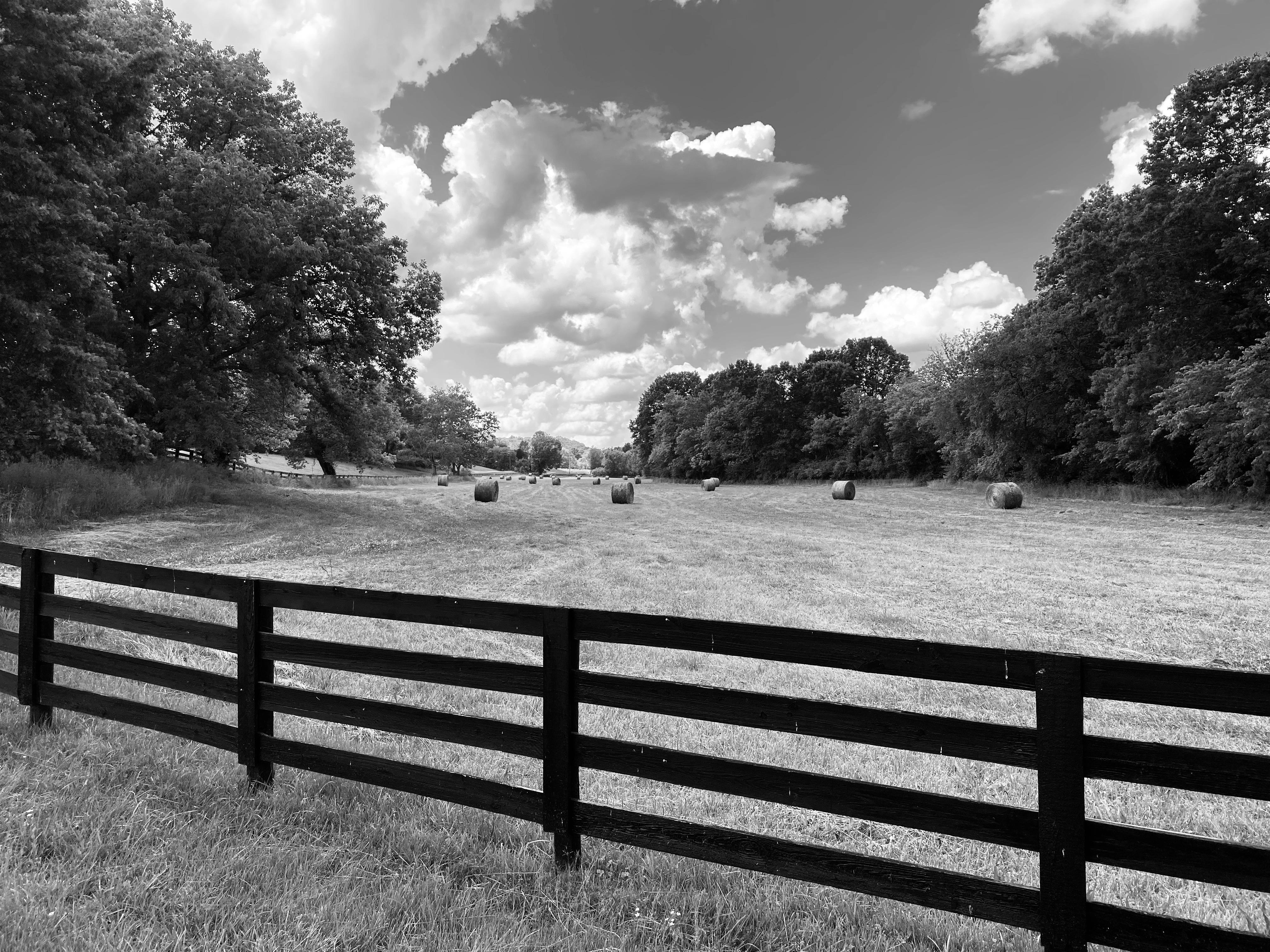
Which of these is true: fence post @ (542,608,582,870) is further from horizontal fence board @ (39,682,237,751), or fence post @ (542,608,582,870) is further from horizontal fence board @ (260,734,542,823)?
horizontal fence board @ (39,682,237,751)

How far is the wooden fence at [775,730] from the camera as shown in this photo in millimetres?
2586

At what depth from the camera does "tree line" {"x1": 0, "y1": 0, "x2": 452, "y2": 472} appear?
16.4 metres

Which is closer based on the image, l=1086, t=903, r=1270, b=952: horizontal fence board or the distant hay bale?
l=1086, t=903, r=1270, b=952: horizontal fence board

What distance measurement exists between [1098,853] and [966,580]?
39.6ft

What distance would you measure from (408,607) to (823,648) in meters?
2.40

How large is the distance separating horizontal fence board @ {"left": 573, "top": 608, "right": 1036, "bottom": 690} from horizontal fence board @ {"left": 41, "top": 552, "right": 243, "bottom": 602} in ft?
8.70

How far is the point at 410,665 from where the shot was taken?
4055 mm

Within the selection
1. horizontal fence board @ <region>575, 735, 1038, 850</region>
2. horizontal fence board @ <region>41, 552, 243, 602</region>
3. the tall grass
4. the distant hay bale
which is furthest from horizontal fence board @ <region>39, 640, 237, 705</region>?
the distant hay bale

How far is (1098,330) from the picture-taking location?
37000mm

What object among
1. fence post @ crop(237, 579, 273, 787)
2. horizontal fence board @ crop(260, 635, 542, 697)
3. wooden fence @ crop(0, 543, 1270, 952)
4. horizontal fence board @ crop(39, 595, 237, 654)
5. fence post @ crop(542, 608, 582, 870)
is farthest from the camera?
horizontal fence board @ crop(39, 595, 237, 654)

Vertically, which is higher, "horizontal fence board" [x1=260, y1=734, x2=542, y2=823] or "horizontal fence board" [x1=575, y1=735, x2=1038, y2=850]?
"horizontal fence board" [x1=575, y1=735, x2=1038, y2=850]

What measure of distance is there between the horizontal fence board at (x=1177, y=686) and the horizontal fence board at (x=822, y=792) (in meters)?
0.63

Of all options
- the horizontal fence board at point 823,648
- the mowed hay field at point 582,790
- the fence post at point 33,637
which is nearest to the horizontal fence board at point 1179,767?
the horizontal fence board at point 823,648

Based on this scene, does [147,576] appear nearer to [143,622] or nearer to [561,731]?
[143,622]
